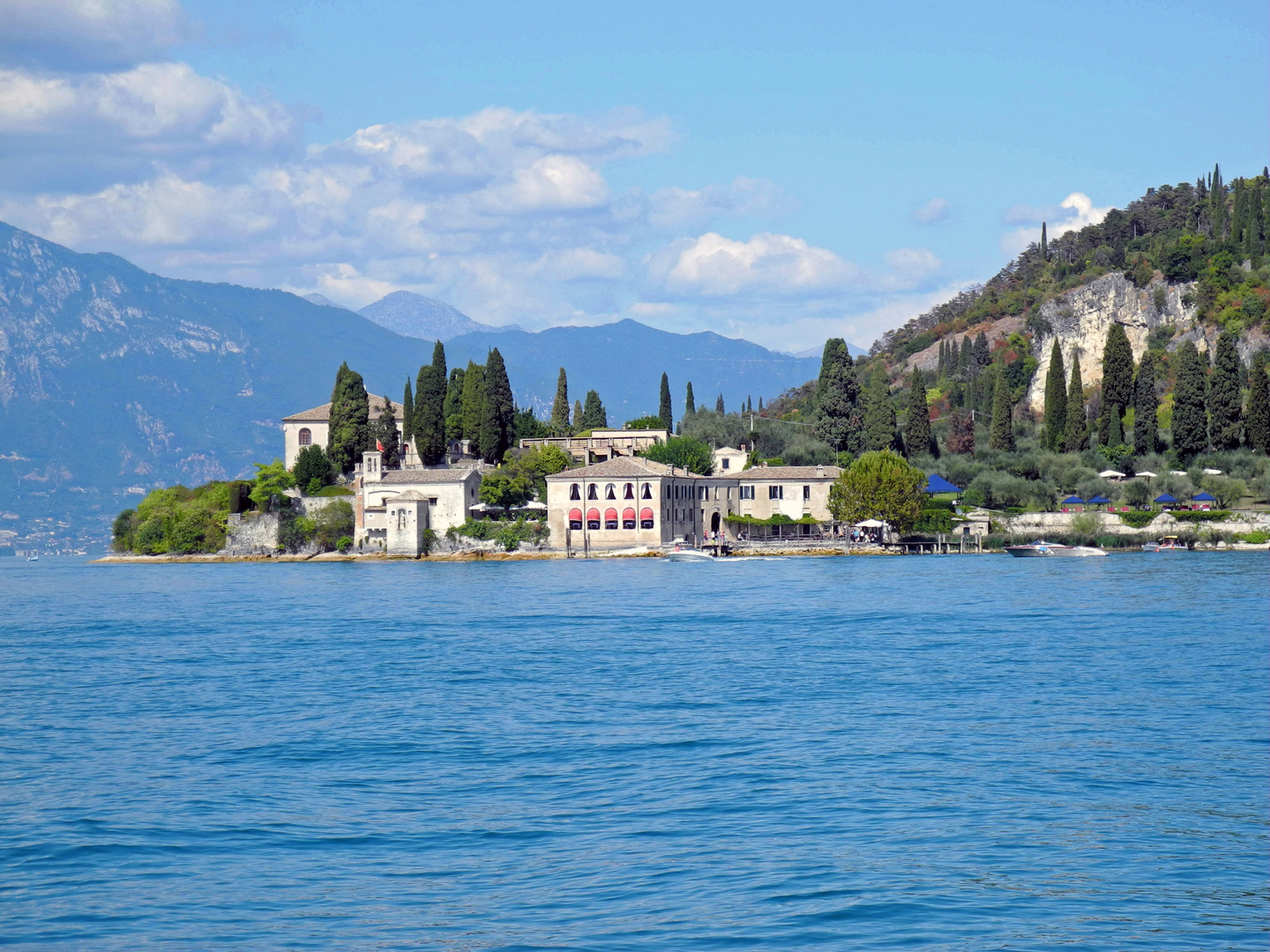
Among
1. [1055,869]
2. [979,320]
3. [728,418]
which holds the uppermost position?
[979,320]

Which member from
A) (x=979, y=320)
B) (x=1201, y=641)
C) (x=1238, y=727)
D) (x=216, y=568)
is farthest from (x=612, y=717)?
(x=979, y=320)

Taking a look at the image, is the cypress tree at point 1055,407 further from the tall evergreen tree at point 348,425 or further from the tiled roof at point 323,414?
the tall evergreen tree at point 348,425

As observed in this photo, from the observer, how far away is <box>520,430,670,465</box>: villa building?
7762 centimetres

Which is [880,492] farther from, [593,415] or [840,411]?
[593,415]

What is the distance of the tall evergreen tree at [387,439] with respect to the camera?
72250 millimetres

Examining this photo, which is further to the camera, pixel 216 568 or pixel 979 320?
pixel 979 320

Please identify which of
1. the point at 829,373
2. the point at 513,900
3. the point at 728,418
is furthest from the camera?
the point at 728,418

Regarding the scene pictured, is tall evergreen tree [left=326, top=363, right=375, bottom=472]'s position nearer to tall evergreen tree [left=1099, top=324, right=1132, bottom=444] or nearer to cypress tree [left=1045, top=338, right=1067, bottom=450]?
cypress tree [left=1045, top=338, right=1067, bottom=450]

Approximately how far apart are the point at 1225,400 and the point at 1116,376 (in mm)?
6713

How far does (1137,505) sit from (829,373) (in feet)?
54.9

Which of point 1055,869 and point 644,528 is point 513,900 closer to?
point 1055,869

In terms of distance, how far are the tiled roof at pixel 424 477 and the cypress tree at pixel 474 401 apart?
583 cm

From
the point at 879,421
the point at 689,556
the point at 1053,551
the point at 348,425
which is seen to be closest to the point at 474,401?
the point at 348,425

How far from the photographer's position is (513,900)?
403 inches
